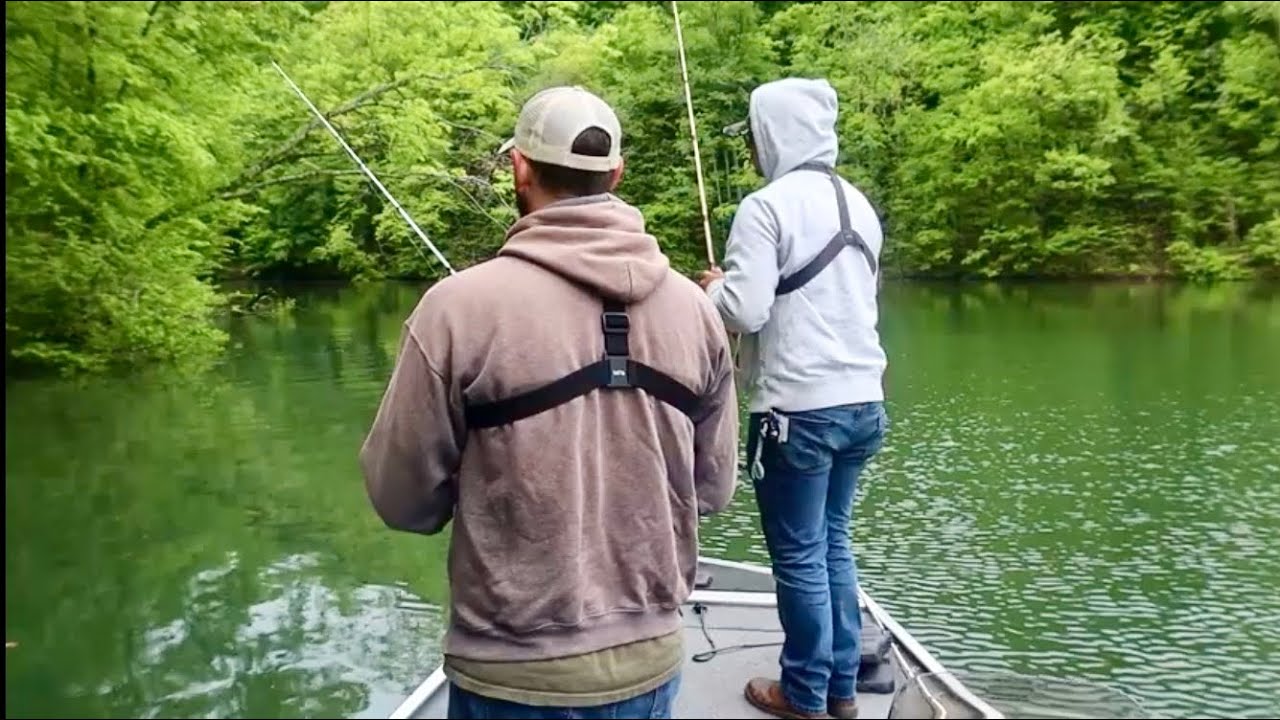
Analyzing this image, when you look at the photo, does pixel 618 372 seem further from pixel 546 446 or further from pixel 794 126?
pixel 794 126

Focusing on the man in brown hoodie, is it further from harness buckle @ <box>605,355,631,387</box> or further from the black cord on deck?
the black cord on deck

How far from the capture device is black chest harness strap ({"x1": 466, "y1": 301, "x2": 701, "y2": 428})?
1.48 m

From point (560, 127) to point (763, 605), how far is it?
7.51ft

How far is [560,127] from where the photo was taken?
1566 mm

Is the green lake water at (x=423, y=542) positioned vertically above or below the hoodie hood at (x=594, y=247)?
below

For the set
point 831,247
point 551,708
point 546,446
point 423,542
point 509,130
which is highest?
point 509,130

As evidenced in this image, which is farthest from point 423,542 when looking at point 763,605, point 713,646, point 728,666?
point 728,666

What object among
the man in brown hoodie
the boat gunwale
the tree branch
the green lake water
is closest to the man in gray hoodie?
the boat gunwale

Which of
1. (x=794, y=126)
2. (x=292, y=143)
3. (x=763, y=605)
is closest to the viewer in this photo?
(x=794, y=126)

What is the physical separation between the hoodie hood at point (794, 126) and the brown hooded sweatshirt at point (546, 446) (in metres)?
1.16

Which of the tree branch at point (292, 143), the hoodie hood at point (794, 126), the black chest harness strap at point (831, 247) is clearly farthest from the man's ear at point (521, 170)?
the tree branch at point (292, 143)

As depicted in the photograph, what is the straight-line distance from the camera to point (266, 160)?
13.2 m

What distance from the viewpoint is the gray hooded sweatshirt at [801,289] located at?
101 inches

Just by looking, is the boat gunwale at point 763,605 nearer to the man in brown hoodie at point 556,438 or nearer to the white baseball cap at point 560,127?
the man in brown hoodie at point 556,438
